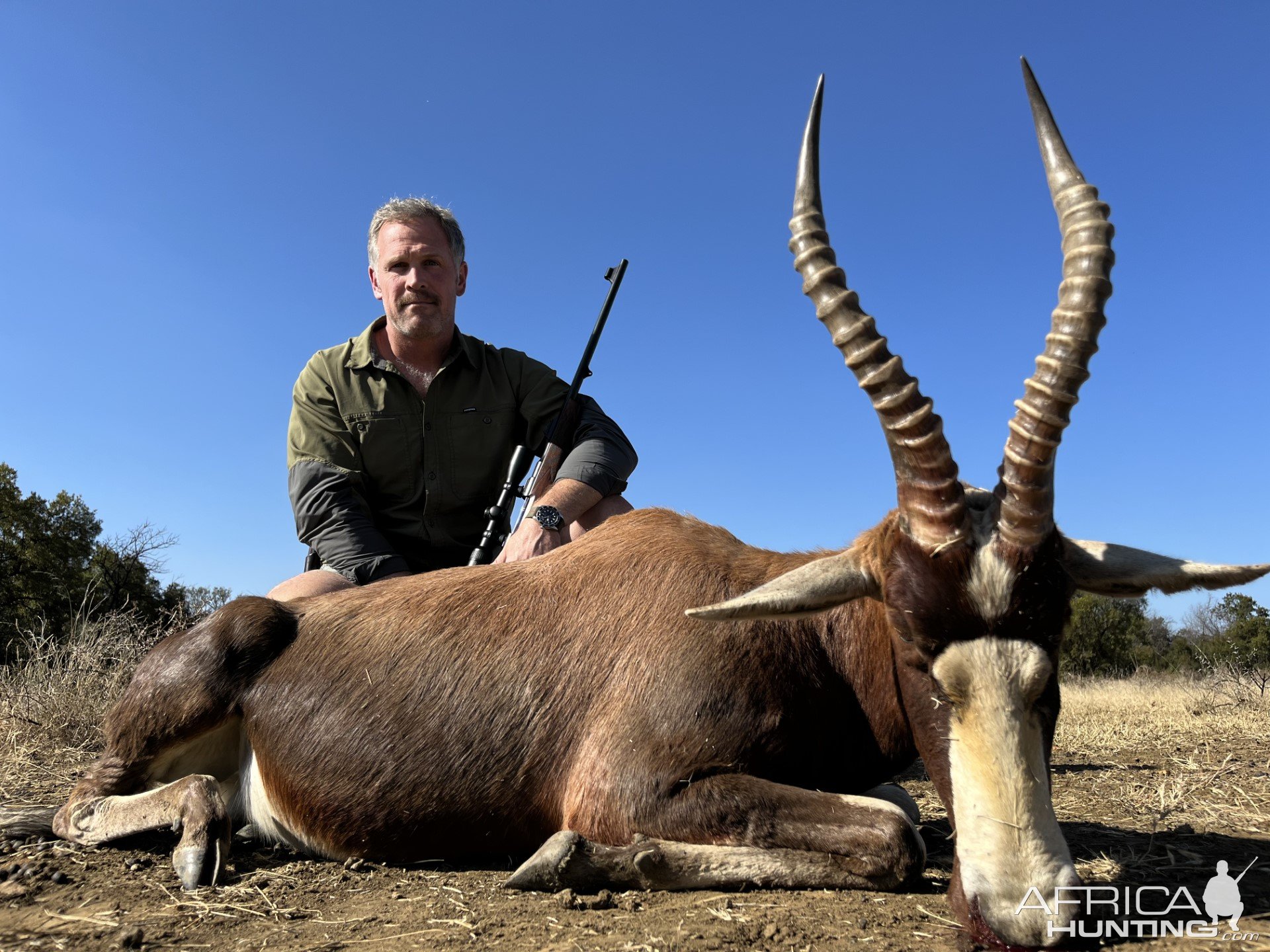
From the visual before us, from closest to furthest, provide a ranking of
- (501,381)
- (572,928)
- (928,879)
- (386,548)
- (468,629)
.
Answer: (572,928)
(928,879)
(468,629)
(386,548)
(501,381)

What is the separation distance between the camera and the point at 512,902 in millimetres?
3238

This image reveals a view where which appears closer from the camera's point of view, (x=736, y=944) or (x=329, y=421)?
(x=736, y=944)

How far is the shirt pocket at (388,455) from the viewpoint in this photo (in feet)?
20.9

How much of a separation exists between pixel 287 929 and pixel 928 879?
231 centimetres

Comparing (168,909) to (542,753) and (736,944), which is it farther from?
(736,944)

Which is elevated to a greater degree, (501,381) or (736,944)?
(501,381)

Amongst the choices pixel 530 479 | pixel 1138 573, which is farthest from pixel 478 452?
pixel 1138 573

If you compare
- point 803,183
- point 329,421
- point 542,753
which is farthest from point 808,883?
point 329,421

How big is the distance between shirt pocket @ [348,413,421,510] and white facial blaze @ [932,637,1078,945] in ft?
14.6

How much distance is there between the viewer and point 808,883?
3.19m

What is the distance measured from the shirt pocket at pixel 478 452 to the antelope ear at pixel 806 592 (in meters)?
3.71

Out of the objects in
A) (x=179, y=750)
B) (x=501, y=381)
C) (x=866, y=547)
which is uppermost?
(x=501, y=381)

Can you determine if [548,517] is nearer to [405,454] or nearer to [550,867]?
[405,454]

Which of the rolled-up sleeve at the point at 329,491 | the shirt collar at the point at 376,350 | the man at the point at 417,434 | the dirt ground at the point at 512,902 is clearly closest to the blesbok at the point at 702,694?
the dirt ground at the point at 512,902
